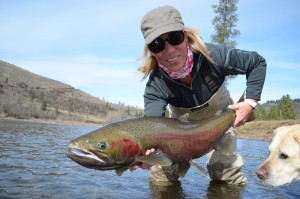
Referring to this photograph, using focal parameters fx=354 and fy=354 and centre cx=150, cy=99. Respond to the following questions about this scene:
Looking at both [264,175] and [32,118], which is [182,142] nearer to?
[264,175]

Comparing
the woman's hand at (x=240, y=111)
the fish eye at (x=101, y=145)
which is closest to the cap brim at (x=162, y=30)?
the woman's hand at (x=240, y=111)

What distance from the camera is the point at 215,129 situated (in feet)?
15.2

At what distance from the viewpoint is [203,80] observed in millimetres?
5375

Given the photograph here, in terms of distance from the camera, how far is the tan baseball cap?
4434 millimetres

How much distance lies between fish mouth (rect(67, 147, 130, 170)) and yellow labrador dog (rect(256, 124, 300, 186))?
9.89 ft

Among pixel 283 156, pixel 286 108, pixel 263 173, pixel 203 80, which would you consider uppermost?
pixel 286 108

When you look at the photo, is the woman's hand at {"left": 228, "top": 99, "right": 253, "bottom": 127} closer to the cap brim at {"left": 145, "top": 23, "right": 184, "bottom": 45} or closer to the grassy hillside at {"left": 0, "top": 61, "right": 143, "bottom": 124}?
the cap brim at {"left": 145, "top": 23, "right": 184, "bottom": 45}

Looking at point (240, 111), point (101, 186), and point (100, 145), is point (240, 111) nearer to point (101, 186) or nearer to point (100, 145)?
point (100, 145)

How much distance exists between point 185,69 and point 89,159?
209 centimetres

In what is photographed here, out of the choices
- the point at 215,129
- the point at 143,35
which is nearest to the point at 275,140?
the point at 215,129

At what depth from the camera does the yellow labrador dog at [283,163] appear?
221 inches

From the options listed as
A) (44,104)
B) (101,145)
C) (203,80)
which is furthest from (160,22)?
(44,104)

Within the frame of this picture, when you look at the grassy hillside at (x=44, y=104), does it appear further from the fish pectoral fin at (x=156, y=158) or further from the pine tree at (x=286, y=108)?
the fish pectoral fin at (x=156, y=158)

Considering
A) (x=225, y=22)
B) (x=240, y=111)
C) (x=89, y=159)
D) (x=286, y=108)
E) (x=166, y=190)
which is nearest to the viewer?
(x=89, y=159)
